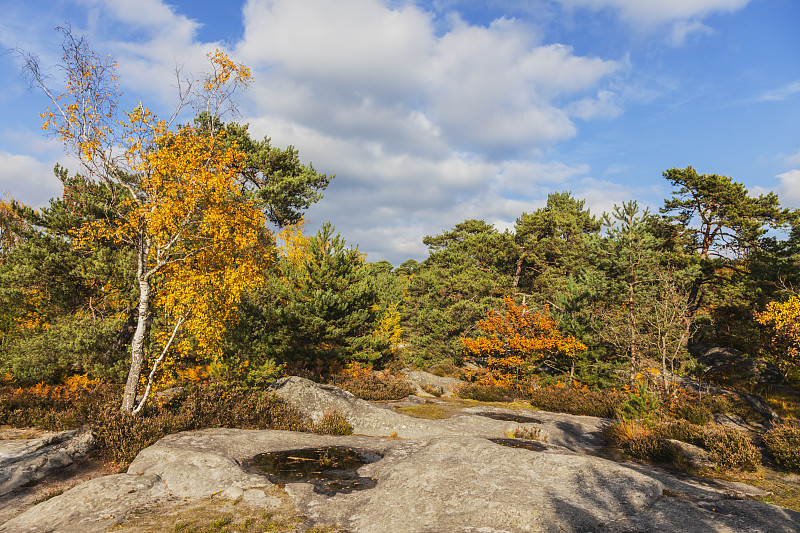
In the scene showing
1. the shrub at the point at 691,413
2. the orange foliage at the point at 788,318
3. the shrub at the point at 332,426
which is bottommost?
the shrub at the point at 691,413

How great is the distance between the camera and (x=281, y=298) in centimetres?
2000

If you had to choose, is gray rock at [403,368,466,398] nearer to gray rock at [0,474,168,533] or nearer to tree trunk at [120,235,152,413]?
tree trunk at [120,235,152,413]

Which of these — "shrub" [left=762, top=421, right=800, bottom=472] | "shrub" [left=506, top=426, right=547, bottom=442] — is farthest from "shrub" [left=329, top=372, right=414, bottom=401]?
"shrub" [left=762, top=421, right=800, bottom=472]

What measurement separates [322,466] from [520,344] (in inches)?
654

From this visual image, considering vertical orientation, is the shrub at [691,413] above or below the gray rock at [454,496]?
below

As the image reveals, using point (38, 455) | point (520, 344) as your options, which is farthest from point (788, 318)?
point (38, 455)

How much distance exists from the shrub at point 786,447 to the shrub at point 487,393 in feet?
35.1

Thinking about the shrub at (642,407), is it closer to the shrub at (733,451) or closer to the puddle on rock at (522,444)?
the shrub at (733,451)

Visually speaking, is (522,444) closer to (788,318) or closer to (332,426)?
(332,426)

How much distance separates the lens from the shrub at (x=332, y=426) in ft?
36.1

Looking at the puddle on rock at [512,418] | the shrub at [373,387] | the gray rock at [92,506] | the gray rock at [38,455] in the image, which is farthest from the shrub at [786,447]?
the gray rock at [38,455]

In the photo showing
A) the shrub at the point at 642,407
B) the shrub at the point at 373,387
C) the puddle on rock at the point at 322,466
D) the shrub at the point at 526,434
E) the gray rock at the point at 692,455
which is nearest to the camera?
the puddle on rock at the point at 322,466

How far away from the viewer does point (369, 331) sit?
21.2m

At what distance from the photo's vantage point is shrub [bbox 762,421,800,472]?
9.25 metres
